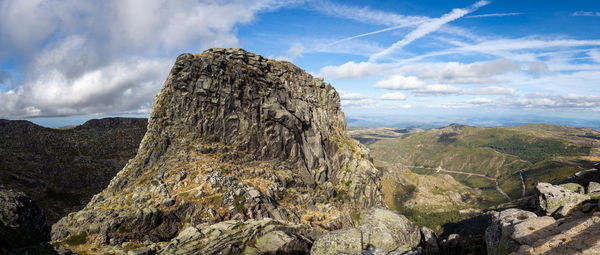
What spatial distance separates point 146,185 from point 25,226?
2783 centimetres

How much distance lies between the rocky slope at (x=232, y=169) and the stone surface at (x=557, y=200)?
3205 cm

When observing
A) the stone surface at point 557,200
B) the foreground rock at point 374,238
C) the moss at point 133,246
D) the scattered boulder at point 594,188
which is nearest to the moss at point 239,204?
the moss at point 133,246

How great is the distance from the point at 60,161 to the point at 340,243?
450 feet

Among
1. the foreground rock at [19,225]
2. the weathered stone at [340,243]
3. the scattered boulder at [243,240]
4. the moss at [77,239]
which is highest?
the foreground rock at [19,225]

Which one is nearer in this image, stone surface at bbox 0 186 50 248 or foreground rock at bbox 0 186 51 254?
foreground rock at bbox 0 186 51 254

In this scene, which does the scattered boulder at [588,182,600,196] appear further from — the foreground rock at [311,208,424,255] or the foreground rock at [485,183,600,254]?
the foreground rock at [311,208,424,255]

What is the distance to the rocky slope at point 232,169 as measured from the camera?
3650cm

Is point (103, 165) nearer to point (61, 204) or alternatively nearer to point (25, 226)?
point (61, 204)

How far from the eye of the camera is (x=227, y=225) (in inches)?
1308

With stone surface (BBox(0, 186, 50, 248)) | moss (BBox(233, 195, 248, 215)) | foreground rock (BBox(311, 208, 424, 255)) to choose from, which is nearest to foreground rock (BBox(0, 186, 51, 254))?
stone surface (BBox(0, 186, 50, 248))

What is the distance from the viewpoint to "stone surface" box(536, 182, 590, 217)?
28422 millimetres

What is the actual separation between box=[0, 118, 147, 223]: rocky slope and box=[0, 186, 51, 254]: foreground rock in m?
84.4

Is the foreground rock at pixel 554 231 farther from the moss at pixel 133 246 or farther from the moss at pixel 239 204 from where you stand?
the moss at pixel 133 246

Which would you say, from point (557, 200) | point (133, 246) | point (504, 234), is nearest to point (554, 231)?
point (504, 234)
